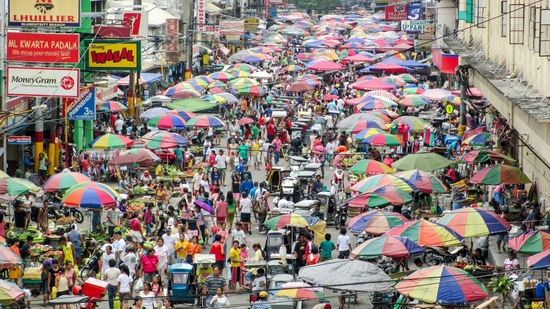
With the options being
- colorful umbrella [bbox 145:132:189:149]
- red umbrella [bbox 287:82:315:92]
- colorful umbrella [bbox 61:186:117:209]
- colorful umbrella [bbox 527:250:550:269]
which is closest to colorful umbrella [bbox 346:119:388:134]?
colorful umbrella [bbox 145:132:189:149]

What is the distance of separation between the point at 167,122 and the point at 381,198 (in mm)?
12459

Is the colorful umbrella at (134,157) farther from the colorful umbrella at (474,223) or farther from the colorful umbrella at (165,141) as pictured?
the colorful umbrella at (474,223)

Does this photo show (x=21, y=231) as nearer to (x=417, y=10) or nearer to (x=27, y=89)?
(x=27, y=89)

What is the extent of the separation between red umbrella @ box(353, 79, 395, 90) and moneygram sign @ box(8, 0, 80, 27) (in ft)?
70.0

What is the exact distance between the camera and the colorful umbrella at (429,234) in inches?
775

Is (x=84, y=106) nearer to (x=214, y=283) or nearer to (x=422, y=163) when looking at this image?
(x=422, y=163)

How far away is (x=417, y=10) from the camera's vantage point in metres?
74.6

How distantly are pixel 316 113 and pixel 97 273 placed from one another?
1038 inches

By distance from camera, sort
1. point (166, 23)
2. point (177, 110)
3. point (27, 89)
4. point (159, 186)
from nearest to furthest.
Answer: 1. point (27, 89)
2. point (159, 186)
3. point (177, 110)
4. point (166, 23)

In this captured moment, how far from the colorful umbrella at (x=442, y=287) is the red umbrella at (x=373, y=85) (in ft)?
99.8

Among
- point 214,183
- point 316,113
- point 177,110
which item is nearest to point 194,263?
point 214,183

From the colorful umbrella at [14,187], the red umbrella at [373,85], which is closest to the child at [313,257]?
the colorful umbrella at [14,187]

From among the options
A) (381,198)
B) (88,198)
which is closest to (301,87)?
(381,198)

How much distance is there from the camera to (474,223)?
20625mm
